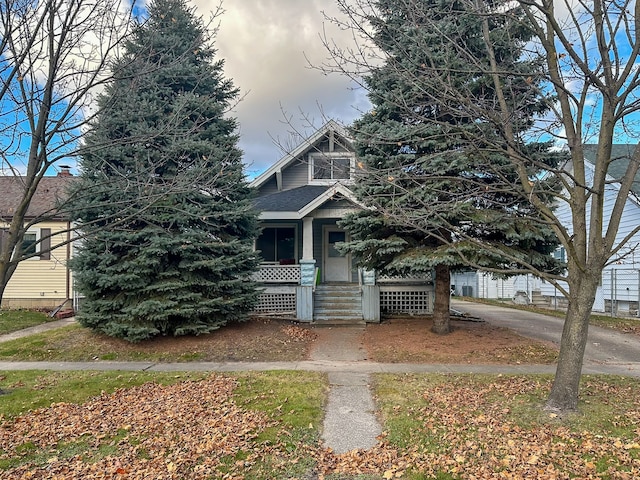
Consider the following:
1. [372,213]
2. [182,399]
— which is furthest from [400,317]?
[182,399]

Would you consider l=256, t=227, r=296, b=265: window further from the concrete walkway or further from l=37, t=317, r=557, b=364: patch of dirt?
the concrete walkway

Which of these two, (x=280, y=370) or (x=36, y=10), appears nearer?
(x=36, y=10)

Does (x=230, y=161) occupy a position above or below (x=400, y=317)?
above

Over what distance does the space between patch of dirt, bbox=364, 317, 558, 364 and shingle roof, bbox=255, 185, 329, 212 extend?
4.59 meters

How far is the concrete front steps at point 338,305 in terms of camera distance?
39.7ft

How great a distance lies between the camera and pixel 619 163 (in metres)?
16.8

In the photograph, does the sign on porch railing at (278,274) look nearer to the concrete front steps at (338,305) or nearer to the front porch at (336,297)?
the front porch at (336,297)

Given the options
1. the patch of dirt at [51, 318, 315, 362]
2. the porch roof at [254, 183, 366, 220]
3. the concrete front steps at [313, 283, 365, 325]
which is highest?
the porch roof at [254, 183, 366, 220]

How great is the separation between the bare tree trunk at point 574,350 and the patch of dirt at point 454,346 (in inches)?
124

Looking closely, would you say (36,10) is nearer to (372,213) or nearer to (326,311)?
(372,213)

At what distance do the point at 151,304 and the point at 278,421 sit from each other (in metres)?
5.27

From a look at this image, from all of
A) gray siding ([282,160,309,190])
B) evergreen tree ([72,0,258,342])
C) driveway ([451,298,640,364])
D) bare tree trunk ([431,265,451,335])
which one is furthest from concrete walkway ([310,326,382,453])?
gray siding ([282,160,309,190])

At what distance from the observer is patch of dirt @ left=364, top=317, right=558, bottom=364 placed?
28.1 feet

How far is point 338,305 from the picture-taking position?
1266cm
